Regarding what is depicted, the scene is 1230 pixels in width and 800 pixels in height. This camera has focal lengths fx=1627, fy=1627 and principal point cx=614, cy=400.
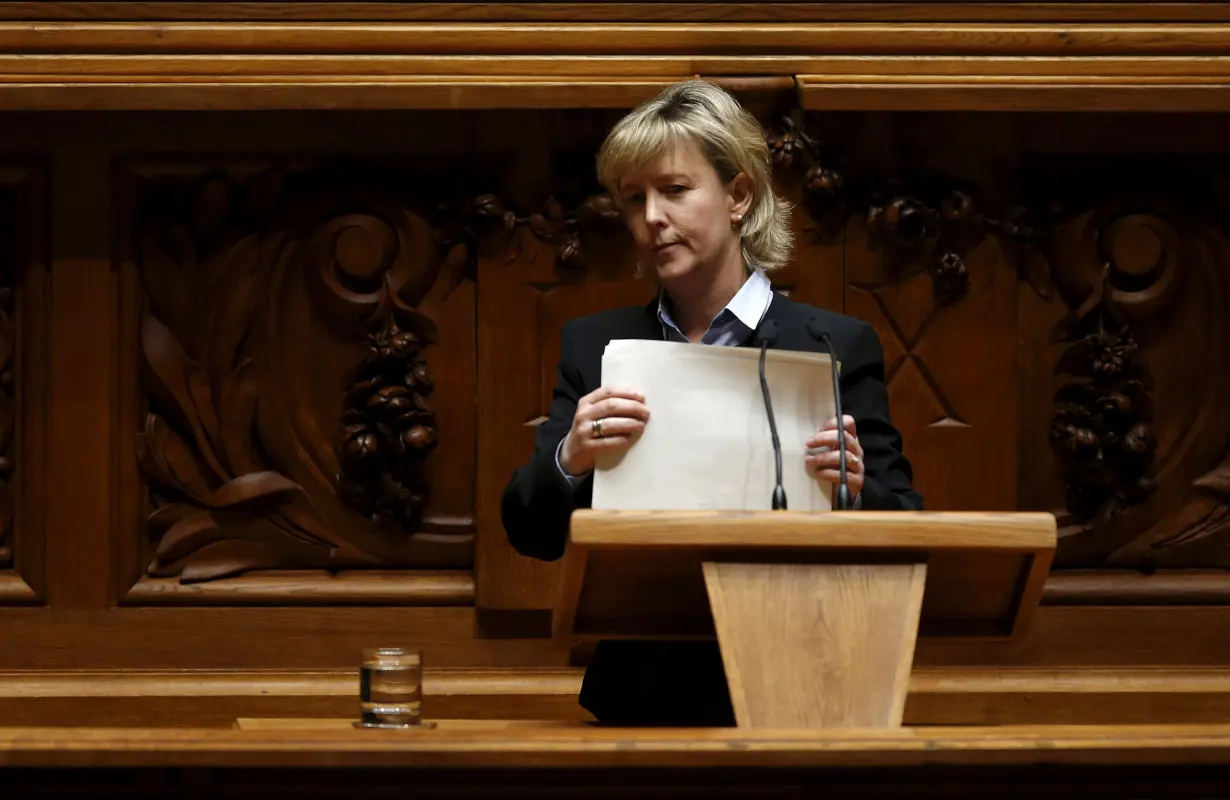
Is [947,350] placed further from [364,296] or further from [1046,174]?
[364,296]

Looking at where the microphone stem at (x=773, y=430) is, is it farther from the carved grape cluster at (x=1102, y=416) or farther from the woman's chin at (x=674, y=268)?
the carved grape cluster at (x=1102, y=416)

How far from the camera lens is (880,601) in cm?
176

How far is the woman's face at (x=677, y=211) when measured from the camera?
229 cm

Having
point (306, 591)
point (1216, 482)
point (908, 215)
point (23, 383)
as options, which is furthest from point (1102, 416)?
point (23, 383)

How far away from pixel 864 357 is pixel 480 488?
4.46 ft

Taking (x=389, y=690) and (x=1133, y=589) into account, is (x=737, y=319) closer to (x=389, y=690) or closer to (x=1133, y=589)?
(x=389, y=690)

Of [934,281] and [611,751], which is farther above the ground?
[934,281]

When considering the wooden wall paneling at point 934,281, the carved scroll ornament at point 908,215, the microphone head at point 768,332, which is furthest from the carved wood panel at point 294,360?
the microphone head at point 768,332

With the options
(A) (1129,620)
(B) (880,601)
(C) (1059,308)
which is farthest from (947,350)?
(B) (880,601)

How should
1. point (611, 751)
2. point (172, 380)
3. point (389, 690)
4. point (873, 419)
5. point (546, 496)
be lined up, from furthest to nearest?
1. point (172, 380)
2. point (873, 419)
3. point (546, 496)
4. point (389, 690)
5. point (611, 751)

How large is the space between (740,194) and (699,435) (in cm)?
61

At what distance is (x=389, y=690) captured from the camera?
198cm

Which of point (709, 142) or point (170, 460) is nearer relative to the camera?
point (709, 142)

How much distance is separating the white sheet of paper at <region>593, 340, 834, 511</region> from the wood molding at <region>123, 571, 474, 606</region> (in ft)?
5.40
